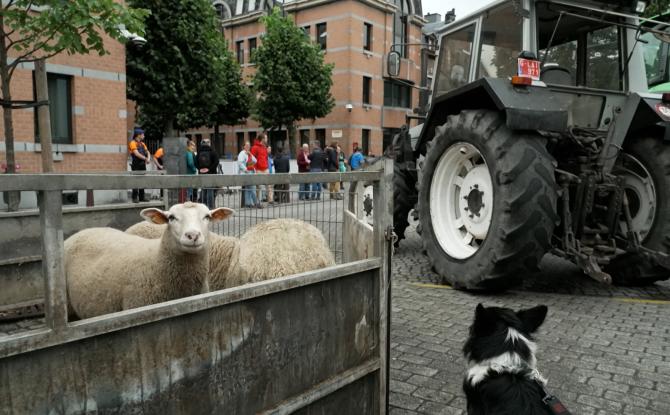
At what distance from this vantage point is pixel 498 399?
236 centimetres

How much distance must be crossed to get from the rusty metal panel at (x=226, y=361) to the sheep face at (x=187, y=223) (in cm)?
93

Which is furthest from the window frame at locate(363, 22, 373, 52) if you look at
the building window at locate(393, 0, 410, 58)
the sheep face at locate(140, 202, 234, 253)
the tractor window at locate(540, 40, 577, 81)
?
the sheep face at locate(140, 202, 234, 253)

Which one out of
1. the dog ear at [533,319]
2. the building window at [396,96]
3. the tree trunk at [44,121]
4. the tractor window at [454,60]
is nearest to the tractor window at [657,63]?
the tractor window at [454,60]

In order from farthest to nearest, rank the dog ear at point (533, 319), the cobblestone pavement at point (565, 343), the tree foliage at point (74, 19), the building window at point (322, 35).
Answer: the building window at point (322, 35) → the tree foliage at point (74, 19) → the cobblestone pavement at point (565, 343) → the dog ear at point (533, 319)

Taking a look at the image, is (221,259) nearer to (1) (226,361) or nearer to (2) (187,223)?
(2) (187,223)

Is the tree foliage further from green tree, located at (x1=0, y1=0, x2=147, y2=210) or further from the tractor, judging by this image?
the tractor

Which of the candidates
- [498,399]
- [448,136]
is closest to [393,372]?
[498,399]

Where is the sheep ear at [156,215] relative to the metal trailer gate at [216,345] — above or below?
above

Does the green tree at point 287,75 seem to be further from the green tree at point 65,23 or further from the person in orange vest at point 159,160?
the green tree at point 65,23

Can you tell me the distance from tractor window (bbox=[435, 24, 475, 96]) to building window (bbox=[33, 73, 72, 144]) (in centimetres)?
1081

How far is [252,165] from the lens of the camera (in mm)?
15508

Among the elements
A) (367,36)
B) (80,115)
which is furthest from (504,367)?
(367,36)

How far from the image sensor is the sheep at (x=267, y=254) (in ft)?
12.4

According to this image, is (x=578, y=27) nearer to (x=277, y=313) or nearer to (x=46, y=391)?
(x=277, y=313)
